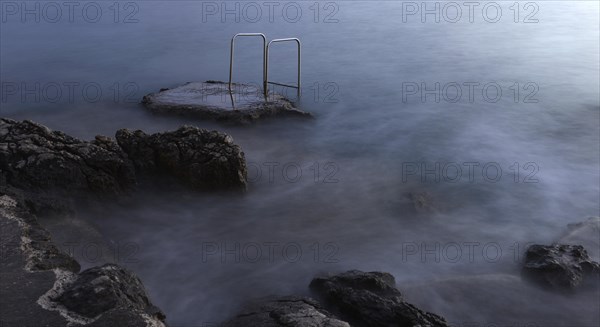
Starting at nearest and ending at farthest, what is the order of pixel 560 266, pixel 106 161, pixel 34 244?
pixel 34 244
pixel 560 266
pixel 106 161

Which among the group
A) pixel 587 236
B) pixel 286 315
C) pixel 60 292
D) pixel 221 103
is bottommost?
pixel 587 236

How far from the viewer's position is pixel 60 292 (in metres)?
3.97

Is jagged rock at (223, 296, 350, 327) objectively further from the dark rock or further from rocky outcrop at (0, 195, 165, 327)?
the dark rock

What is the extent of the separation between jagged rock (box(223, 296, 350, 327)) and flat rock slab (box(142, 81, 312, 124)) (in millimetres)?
4314

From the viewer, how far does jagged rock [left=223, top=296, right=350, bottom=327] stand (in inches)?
163

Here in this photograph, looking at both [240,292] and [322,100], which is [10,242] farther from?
[322,100]

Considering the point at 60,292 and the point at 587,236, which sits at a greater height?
the point at 60,292

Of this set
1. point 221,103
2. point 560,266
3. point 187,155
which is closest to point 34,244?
point 187,155

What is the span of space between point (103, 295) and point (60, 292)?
31 centimetres

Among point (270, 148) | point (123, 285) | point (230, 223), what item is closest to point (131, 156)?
point (230, 223)

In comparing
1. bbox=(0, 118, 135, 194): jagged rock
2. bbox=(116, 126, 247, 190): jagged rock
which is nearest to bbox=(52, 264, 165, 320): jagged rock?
bbox=(0, 118, 135, 194): jagged rock

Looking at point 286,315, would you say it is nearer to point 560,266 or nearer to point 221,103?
point 560,266

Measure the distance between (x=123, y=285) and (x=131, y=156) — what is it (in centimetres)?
275

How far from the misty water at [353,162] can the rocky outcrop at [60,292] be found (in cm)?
66
